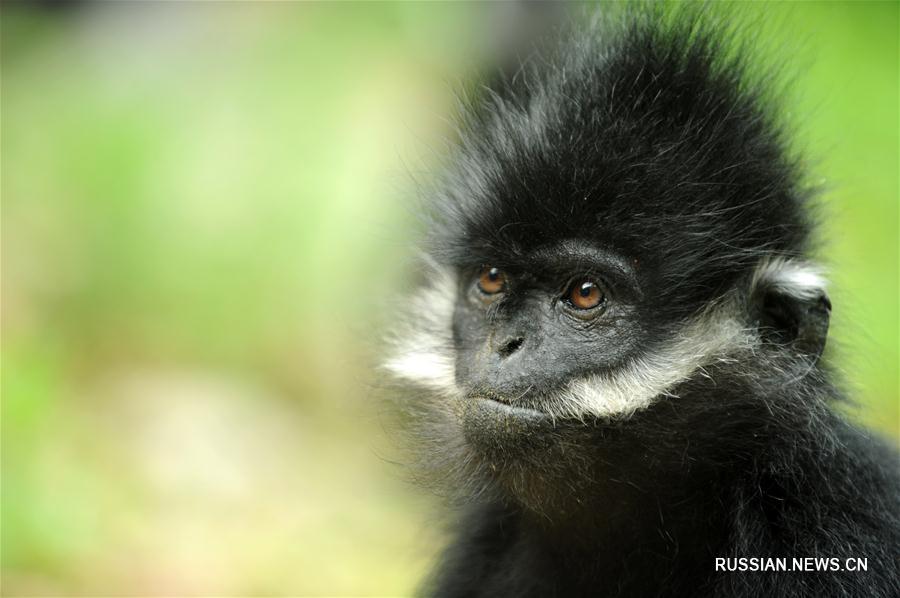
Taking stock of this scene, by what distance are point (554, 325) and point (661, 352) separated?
421 mm

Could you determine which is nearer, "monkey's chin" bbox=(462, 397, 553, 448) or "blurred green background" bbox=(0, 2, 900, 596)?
"monkey's chin" bbox=(462, 397, 553, 448)

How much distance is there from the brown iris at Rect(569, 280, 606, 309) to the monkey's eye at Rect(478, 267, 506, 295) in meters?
0.37

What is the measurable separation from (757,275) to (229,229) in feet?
24.6

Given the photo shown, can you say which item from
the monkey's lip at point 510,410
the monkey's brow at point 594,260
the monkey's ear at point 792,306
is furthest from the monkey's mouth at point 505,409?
the monkey's ear at point 792,306

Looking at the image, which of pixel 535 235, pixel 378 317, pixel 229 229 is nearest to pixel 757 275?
pixel 535 235

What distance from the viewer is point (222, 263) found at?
1039 cm

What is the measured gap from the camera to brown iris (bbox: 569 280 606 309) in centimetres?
360

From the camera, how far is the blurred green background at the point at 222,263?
282 inches

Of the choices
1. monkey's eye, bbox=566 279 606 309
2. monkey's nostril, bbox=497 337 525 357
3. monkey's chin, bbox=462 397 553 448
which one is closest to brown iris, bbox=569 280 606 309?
monkey's eye, bbox=566 279 606 309

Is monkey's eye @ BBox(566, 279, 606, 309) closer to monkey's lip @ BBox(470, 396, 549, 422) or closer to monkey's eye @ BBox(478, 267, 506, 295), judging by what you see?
monkey's eye @ BBox(478, 267, 506, 295)

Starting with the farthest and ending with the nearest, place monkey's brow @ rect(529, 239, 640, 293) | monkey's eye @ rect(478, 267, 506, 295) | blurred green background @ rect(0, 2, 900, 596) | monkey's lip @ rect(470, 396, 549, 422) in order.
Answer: blurred green background @ rect(0, 2, 900, 596)
monkey's eye @ rect(478, 267, 506, 295)
monkey's brow @ rect(529, 239, 640, 293)
monkey's lip @ rect(470, 396, 549, 422)

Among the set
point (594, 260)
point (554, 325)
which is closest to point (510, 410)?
point (554, 325)

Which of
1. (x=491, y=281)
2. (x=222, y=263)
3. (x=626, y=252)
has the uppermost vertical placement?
(x=222, y=263)

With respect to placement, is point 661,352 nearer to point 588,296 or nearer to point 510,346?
point 588,296
